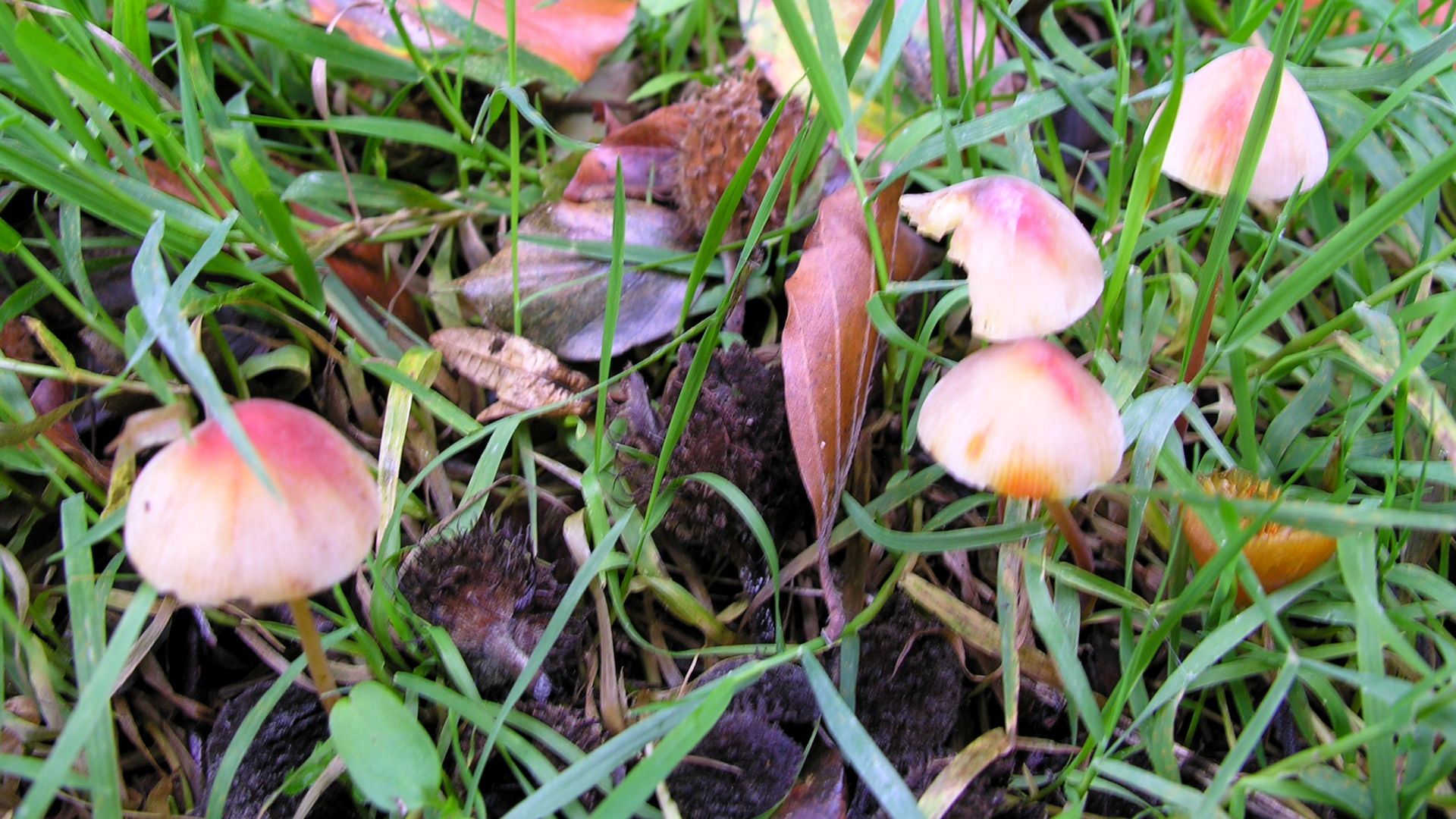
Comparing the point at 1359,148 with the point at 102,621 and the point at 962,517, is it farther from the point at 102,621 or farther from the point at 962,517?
the point at 102,621

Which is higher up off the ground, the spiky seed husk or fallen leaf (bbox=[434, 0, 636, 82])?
fallen leaf (bbox=[434, 0, 636, 82])

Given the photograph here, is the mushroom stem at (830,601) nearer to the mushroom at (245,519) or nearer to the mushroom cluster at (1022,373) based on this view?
the mushroom cluster at (1022,373)

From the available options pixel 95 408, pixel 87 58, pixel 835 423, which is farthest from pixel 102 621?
pixel 835 423

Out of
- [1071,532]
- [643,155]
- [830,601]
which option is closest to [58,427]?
[643,155]

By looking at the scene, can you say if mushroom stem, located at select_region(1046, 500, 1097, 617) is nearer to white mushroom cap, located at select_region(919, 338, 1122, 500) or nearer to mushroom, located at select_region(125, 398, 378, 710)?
white mushroom cap, located at select_region(919, 338, 1122, 500)

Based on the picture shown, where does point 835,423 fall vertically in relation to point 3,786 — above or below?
above

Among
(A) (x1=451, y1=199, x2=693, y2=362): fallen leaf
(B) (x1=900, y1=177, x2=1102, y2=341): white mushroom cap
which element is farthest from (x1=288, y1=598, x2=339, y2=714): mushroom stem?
(B) (x1=900, y1=177, x2=1102, y2=341): white mushroom cap

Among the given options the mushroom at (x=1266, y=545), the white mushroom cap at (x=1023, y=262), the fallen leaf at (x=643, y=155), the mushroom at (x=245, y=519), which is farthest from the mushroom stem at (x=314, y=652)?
the mushroom at (x=1266, y=545)

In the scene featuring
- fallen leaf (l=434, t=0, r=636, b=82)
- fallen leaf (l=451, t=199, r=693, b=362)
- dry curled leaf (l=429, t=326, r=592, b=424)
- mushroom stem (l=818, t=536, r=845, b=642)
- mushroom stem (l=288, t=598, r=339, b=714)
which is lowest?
mushroom stem (l=818, t=536, r=845, b=642)

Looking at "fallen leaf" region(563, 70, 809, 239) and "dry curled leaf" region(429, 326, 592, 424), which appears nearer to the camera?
"dry curled leaf" region(429, 326, 592, 424)
